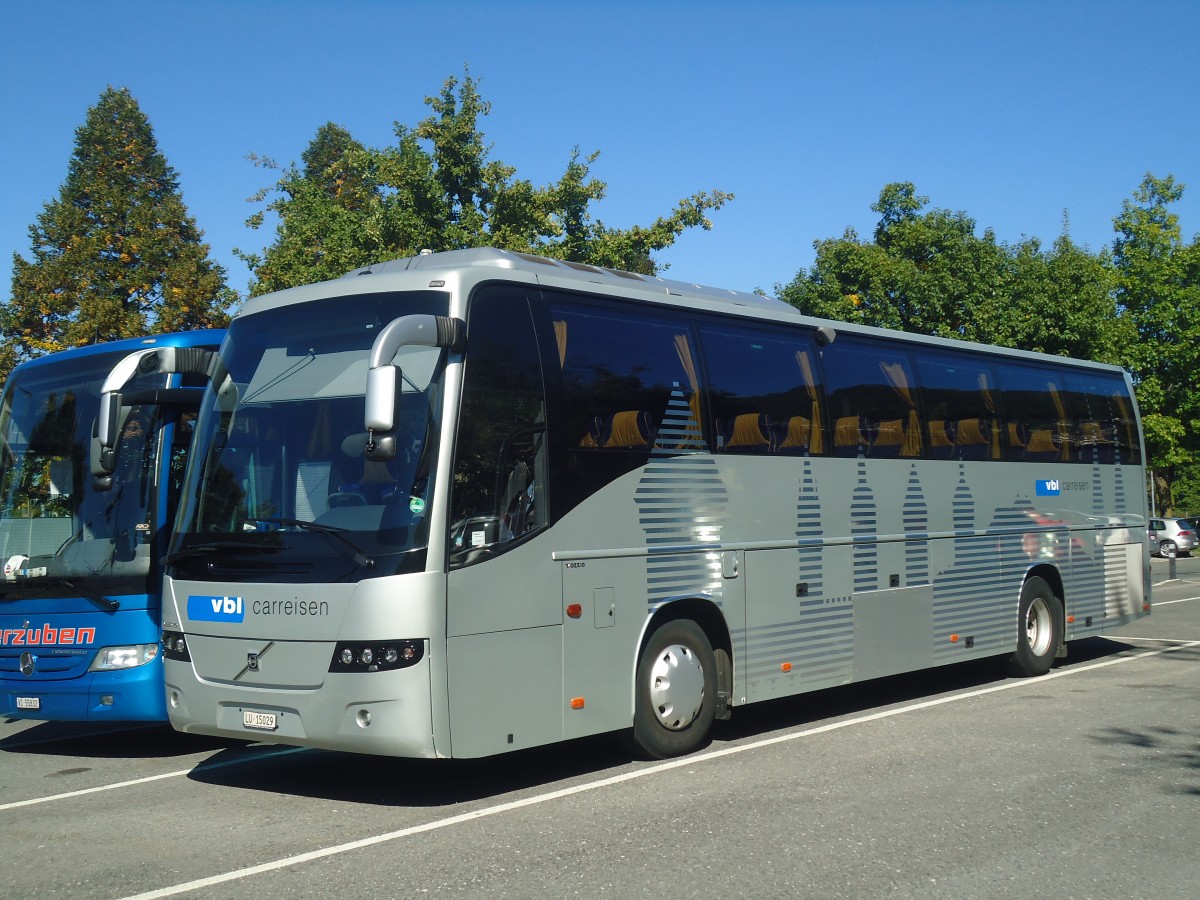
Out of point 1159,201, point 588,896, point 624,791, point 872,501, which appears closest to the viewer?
point 588,896

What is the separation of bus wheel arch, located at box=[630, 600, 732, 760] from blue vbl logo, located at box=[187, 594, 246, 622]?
111 inches

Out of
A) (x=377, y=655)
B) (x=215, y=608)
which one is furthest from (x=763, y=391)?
(x=215, y=608)

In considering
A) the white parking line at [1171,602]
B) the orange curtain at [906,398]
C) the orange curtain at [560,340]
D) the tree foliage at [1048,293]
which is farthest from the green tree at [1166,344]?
the orange curtain at [560,340]

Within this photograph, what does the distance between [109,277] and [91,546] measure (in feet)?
86.5

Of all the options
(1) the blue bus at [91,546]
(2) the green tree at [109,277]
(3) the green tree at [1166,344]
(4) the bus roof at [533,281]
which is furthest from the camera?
(3) the green tree at [1166,344]

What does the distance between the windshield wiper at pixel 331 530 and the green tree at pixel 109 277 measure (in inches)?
1026

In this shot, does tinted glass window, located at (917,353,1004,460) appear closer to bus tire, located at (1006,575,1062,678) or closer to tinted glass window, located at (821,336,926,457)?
tinted glass window, located at (821,336,926,457)

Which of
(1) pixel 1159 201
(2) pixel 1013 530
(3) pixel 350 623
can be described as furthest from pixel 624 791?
(1) pixel 1159 201

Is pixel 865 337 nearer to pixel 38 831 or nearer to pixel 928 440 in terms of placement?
pixel 928 440

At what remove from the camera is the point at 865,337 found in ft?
39.1

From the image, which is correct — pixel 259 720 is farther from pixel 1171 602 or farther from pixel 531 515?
pixel 1171 602

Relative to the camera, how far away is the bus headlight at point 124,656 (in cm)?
980

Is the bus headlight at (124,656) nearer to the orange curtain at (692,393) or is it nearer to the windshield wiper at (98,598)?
the windshield wiper at (98,598)

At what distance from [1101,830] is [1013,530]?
7.04 meters
